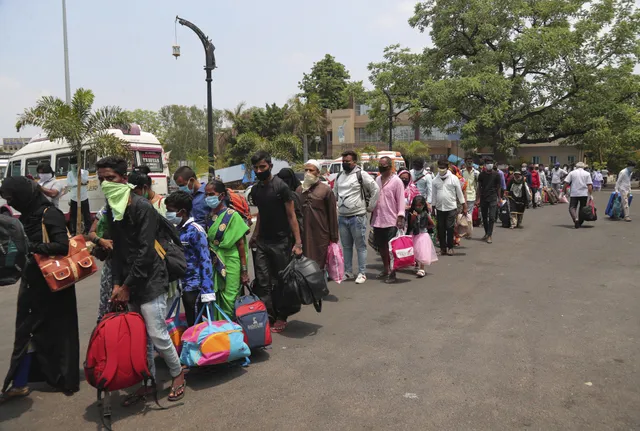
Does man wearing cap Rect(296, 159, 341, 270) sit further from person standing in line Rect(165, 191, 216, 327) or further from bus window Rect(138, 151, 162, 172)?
bus window Rect(138, 151, 162, 172)

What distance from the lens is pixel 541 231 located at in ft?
42.0

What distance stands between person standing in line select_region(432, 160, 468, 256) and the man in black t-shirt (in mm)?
4469

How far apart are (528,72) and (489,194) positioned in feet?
89.0

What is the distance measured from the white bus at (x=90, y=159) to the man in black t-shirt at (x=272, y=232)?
972 cm

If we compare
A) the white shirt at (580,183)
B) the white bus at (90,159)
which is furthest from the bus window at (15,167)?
the white shirt at (580,183)

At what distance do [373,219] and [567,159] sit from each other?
56409 mm

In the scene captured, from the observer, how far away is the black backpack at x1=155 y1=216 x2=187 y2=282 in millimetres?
3834

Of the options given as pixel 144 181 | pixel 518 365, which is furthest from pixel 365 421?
pixel 144 181

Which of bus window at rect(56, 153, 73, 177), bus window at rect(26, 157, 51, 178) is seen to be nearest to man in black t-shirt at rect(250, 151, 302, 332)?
bus window at rect(56, 153, 73, 177)

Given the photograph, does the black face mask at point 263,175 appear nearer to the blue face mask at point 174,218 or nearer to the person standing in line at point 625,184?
the blue face mask at point 174,218

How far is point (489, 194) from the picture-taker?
10.9 metres

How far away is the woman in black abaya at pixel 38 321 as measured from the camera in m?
3.83

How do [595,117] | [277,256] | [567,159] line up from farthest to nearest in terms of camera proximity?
[567,159] → [595,117] → [277,256]

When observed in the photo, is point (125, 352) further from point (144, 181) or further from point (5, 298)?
point (5, 298)
